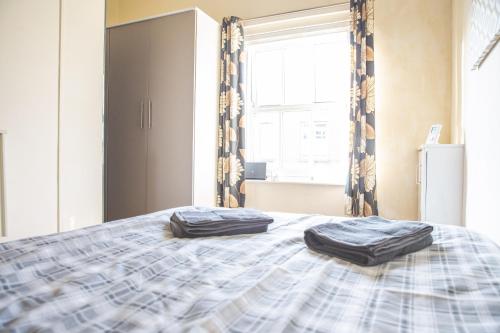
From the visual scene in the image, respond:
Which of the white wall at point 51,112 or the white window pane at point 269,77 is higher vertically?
the white window pane at point 269,77

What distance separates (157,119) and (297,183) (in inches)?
60.6

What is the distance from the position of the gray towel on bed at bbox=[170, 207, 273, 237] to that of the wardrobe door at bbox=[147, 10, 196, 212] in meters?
1.83

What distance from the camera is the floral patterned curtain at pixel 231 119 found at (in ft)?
11.5

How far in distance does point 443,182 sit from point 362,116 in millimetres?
936

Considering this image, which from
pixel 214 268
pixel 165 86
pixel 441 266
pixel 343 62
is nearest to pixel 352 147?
pixel 343 62

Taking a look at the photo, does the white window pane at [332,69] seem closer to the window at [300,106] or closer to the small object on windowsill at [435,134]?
the window at [300,106]

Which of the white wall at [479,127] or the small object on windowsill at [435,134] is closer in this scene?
the white wall at [479,127]

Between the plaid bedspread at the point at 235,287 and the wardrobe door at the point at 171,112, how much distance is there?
6.68 feet

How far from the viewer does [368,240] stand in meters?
1.00

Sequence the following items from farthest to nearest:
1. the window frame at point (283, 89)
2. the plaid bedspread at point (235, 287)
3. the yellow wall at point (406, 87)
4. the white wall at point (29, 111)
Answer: the window frame at point (283, 89) < the yellow wall at point (406, 87) < the white wall at point (29, 111) < the plaid bedspread at point (235, 287)

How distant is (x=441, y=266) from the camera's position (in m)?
0.91

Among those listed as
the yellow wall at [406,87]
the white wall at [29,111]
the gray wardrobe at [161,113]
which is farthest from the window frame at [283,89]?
the white wall at [29,111]

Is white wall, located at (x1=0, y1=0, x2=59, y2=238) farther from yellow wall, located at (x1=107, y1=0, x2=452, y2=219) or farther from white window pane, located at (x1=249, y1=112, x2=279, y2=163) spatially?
yellow wall, located at (x1=107, y1=0, x2=452, y2=219)

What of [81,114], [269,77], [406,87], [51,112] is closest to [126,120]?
[81,114]
